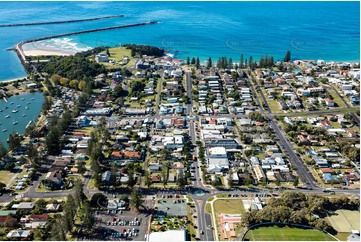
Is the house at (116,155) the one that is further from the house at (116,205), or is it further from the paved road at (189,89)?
the paved road at (189,89)

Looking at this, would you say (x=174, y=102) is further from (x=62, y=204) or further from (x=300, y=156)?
(x=62, y=204)

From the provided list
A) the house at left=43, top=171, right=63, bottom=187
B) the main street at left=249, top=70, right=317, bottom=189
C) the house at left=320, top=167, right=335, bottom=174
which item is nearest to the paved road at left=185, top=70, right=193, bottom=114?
the main street at left=249, top=70, right=317, bottom=189

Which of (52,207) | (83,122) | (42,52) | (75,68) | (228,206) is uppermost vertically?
(75,68)

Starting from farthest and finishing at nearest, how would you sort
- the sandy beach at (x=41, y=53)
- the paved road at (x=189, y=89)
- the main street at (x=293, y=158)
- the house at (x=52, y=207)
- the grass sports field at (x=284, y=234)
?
1. the sandy beach at (x=41, y=53)
2. the paved road at (x=189, y=89)
3. the main street at (x=293, y=158)
4. the house at (x=52, y=207)
5. the grass sports field at (x=284, y=234)

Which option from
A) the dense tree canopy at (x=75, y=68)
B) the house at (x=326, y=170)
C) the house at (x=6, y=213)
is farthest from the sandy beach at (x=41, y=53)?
the house at (x=326, y=170)

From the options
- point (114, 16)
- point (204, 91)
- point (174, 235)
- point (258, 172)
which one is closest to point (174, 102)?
point (204, 91)

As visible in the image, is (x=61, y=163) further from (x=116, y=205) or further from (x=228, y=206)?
(x=228, y=206)

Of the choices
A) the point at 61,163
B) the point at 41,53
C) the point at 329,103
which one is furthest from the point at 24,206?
the point at 41,53
